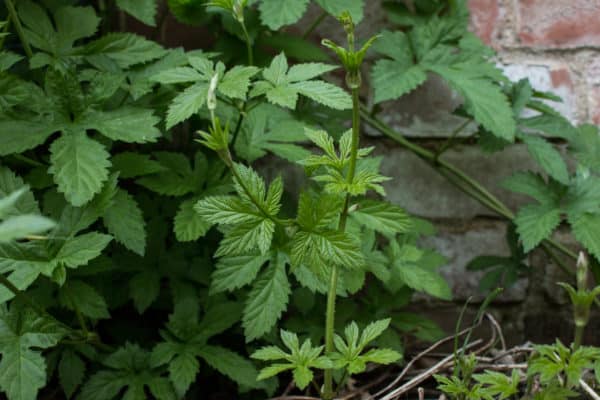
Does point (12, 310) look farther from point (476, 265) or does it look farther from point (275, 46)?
point (476, 265)

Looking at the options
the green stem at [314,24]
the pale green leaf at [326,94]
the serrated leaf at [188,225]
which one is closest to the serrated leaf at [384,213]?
the pale green leaf at [326,94]

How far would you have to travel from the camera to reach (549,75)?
1543mm

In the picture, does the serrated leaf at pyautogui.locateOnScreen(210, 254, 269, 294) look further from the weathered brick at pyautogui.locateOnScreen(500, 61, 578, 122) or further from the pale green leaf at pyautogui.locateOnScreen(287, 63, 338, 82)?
the weathered brick at pyautogui.locateOnScreen(500, 61, 578, 122)

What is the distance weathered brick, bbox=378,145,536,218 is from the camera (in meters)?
1.57

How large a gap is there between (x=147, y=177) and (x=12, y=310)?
0.32 meters

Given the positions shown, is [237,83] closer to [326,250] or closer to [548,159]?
[326,250]

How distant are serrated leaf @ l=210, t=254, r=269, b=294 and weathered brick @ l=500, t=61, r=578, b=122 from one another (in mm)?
855

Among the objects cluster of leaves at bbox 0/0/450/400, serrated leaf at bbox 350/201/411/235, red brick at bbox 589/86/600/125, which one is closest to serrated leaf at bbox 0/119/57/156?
cluster of leaves at bbox 0/0/450/400

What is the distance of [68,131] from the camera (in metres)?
1.04

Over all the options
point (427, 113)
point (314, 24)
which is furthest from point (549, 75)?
point (314, 24)

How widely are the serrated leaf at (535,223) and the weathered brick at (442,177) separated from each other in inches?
10.5

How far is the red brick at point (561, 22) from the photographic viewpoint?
153 centimetres

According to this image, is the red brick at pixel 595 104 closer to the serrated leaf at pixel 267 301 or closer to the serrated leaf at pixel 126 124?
the serrated leaf at pixel 267 301

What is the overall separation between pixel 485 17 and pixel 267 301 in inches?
36.4
